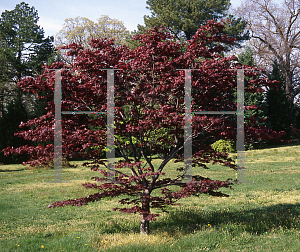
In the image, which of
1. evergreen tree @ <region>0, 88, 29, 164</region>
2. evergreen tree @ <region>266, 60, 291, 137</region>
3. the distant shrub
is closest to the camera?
evergreen tree @ <region>0, 88, 29, 164</region>

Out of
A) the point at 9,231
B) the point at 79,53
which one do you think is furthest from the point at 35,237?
the point at 79,53

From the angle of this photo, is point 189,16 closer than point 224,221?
No

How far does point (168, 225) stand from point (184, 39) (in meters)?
22.1

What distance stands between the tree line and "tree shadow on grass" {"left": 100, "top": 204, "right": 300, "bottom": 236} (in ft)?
55.5

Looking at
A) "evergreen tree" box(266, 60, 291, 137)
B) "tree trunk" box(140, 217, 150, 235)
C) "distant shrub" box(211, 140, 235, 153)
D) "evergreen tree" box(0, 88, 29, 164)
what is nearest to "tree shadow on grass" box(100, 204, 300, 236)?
"tree trunk" box(140, 217, 150, 235)

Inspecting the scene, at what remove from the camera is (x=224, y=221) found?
5359mm

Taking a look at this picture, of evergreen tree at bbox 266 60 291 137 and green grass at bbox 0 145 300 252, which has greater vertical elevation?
evergreen tree at bbox 266 60 291 137

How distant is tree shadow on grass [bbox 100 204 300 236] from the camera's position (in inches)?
197

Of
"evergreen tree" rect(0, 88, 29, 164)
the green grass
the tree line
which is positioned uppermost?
the tree line

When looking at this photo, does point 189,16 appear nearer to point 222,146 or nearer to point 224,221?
point 222,146

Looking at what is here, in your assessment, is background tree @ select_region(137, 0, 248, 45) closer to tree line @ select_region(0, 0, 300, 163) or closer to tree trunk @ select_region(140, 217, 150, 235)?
tree line @ select_region(0, 0, 300, 163)

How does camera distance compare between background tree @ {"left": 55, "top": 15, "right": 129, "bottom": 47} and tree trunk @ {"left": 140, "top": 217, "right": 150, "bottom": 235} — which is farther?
background tree @ {"left": 55, "top": 15, "right": 129, "bottom": 47}

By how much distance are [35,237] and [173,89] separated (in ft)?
10.9

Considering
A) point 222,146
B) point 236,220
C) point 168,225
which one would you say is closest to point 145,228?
point 168,225
